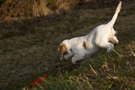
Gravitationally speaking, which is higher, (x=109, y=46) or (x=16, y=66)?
(x=109, y=46)

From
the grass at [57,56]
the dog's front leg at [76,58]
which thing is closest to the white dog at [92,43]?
the dog's front leg at [76,58]

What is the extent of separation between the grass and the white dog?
213mm

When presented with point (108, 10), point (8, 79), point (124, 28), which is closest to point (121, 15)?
point (108, 10)

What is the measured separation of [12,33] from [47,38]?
167cm

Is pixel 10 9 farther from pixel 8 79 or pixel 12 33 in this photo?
pixel 8 79

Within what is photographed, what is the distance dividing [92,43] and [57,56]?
198 cm

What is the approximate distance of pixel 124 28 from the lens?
8391 millimetres

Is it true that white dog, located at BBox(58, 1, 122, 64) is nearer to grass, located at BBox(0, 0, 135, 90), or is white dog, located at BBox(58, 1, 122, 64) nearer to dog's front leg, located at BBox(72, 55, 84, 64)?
dog's front leg, located at BBox(72, 55, 84, 64)

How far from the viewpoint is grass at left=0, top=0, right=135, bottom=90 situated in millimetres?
2373

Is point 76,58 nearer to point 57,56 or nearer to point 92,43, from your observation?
point 92,43

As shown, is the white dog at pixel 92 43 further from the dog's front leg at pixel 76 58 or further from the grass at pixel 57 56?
the grass at pixel 57 56

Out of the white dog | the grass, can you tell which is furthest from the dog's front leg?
the grass

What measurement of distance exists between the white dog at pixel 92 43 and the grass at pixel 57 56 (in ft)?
0.70

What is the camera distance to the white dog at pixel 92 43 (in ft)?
16.0
